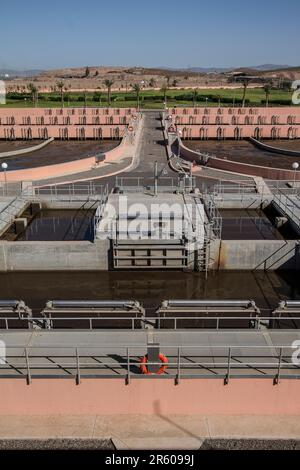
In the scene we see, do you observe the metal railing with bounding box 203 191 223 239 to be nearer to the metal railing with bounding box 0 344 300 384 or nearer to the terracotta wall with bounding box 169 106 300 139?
the metal railing with bounding box 0 344 300 384

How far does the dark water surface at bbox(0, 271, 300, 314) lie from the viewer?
15.2 m

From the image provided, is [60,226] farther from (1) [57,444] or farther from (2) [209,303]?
(1) [57,444]

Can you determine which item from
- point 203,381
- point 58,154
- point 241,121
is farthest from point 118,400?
point 241,121

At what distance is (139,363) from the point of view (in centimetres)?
909

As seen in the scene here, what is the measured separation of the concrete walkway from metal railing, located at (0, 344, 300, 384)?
92 cm

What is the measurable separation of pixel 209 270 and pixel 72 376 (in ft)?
29.2

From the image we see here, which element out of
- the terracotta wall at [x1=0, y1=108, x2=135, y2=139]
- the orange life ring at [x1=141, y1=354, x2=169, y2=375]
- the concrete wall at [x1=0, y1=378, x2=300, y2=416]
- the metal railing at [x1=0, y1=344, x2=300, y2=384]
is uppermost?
the terracotta wall at [x1=0, y1=108, x2=135, y2=139]

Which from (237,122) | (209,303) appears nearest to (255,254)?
(209,303)

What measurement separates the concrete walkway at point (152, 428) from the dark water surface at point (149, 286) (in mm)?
5540

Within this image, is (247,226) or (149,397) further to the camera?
(247,226)

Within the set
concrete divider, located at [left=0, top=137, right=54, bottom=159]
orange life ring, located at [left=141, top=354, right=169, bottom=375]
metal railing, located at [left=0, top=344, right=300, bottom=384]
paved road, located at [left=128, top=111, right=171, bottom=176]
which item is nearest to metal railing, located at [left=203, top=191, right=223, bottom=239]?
paved road, located at [left=128, top=111, right=171, bottom=176]

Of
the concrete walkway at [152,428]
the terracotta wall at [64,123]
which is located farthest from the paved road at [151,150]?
the concrete walkway at [152,428]

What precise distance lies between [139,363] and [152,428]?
1.35 metres

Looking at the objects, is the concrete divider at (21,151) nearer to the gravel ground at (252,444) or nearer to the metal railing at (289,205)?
the metal railing at (289,205)
